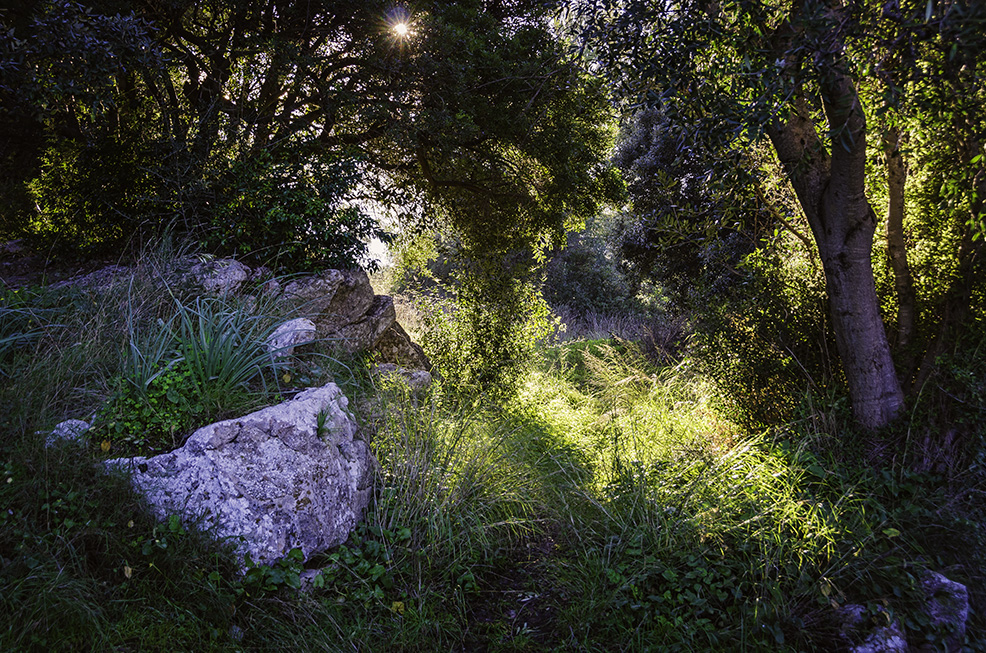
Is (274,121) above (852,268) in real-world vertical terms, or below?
above

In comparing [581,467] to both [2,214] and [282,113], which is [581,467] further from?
Result: [2,214]

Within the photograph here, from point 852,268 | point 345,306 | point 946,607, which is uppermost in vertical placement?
point 852,268

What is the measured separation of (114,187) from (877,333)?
7523 mm

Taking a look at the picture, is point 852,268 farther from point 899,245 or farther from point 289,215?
point 289,215

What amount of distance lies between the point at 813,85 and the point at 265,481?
13.8 feet

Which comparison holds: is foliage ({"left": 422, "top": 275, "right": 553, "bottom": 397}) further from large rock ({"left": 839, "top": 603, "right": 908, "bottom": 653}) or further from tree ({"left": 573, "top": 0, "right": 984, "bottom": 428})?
large rock ({"left": 839, "top": 603, "right": 908, "bottom": 653})

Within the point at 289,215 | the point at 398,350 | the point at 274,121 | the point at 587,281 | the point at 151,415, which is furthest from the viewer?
the point at 587,281

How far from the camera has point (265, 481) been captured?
2.96 meters

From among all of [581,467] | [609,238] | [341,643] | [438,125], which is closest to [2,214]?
[438,125]

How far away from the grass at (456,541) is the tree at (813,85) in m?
0.85

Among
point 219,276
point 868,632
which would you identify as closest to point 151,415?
point 219,276

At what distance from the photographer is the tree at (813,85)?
2.68 m

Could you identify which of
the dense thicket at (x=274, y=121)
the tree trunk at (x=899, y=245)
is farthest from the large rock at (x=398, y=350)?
the tree trunk at (x=899, y=245)

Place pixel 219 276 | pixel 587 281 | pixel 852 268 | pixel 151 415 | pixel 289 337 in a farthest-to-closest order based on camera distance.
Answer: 1. pixel 587 281
2. pixel 219 276
3. pixel 289 337
4. pixel 852 268
5. pixel 151 415
